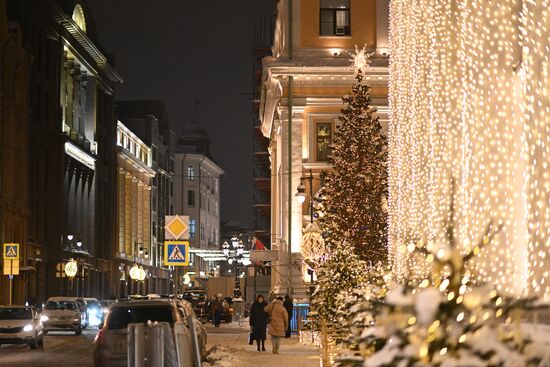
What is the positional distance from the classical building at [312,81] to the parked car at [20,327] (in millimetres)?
16605

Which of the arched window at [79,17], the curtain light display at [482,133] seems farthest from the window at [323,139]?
the curtain light display at [482,133]

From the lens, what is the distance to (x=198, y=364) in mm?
14273

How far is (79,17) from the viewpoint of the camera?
98875 millimetres

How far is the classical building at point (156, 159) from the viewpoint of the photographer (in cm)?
13938

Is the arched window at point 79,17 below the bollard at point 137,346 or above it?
above

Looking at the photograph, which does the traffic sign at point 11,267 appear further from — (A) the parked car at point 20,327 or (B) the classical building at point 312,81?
(A) the parked car at point 20,327

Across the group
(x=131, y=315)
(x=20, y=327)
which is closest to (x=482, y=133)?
(x=131, y=315)

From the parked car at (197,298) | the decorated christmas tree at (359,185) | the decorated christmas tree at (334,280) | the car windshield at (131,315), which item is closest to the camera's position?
the car windshield at (131,315)

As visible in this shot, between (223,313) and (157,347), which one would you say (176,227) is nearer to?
(157,347)

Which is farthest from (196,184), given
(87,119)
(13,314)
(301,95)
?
(13,314)

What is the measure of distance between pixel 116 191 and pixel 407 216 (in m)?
108

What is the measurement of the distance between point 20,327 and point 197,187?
405ft

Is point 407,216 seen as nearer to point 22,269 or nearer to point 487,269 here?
point 487,269

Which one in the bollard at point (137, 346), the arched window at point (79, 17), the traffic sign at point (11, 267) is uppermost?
the arched window at point (79, 17)
